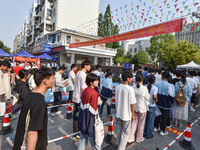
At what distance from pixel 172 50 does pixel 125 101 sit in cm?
3132

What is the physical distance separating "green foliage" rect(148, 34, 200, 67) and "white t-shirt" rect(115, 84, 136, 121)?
30.1 meters

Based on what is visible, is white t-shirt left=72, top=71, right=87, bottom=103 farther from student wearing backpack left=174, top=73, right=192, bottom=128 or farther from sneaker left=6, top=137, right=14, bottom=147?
student wearing backpack left=174, top=73, right=192, bottom=128

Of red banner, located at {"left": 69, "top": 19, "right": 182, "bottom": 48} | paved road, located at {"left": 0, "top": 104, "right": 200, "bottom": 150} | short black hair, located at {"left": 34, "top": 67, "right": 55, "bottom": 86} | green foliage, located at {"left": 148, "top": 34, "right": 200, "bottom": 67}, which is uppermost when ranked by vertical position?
green foliage, located at {"left": 148, "top": 34, "right": 200, "bottom": 67}

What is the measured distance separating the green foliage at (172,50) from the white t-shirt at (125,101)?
30146mm

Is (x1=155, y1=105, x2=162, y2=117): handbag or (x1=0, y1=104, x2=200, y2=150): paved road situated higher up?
(x1=155, y1=105, x2=162, y2=117): handbag

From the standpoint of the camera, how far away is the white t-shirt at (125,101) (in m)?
2.82

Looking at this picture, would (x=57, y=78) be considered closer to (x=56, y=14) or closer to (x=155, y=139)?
(x=155, y=139)

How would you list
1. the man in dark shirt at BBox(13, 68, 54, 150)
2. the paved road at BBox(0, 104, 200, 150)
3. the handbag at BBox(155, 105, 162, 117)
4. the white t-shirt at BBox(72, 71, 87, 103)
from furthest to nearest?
the handbag at BBox(155, 105, 162, 117) < the white t-shirt at BBox(72, 71, 87, 103) < the paved road at BBox(0, 104, 200, 150) < the man in dark shirt at BBox(13, 68, 54, 150)

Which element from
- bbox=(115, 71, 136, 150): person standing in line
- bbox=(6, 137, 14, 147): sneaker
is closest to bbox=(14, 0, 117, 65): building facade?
bbox=(6, 137, 14, 147): sneaker

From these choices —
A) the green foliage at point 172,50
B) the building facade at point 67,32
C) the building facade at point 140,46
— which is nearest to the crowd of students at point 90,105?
the building facade at point 67,32

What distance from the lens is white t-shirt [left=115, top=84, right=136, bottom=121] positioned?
2821 millimetres

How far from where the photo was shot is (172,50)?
94.8 ft

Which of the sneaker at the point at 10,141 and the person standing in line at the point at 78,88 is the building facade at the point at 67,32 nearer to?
the person standing in line at the point at 78,88

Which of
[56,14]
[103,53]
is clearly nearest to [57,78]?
[103,53]
